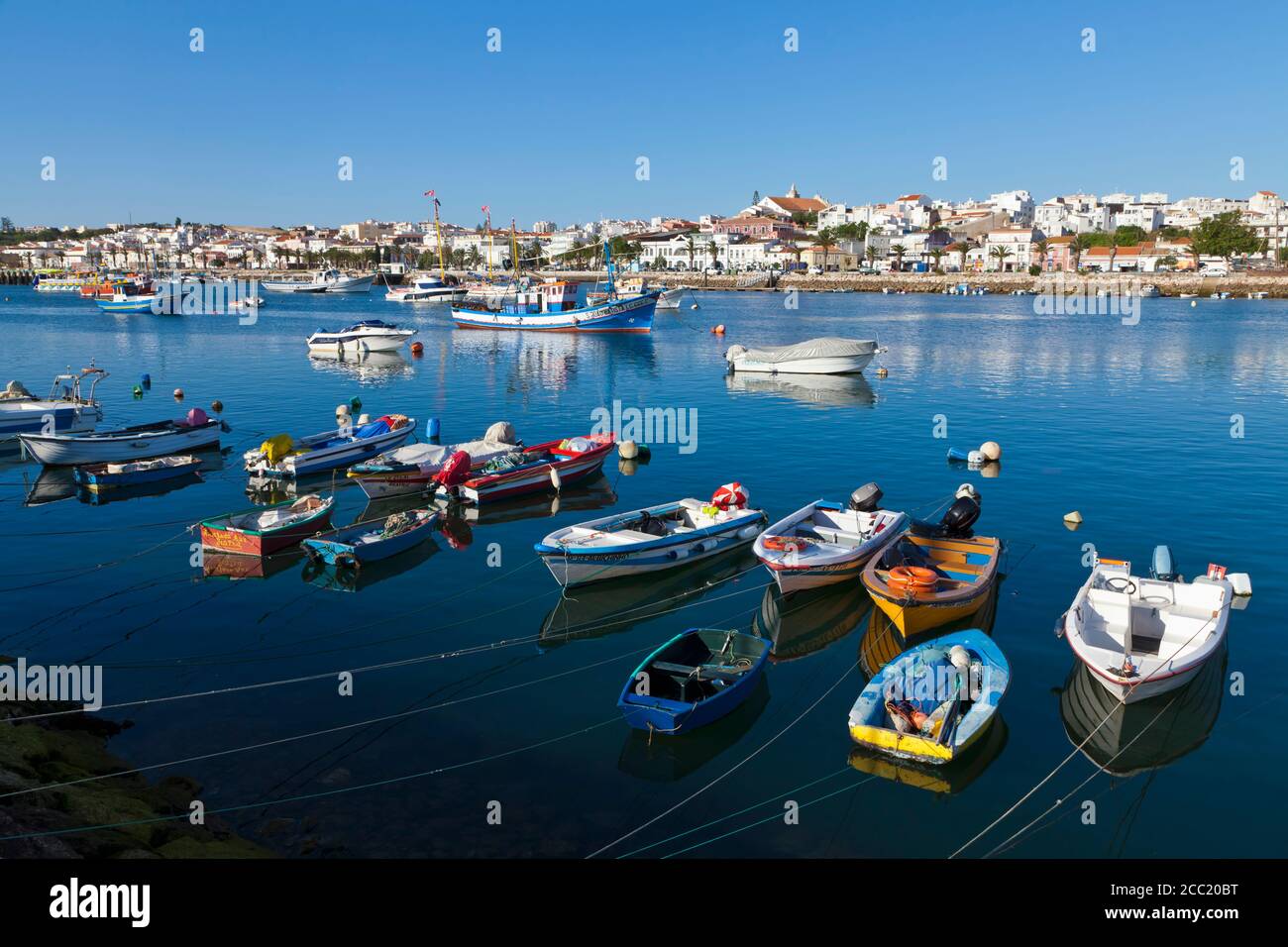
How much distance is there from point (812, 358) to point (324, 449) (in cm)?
3250

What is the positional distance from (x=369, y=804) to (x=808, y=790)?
6.08 m

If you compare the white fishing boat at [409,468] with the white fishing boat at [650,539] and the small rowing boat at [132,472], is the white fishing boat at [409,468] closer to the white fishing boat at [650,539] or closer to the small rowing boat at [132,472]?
the small rowing boat at [132,472]

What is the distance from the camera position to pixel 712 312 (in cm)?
11650

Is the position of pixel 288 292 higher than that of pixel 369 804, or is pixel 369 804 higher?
pixel 288 292

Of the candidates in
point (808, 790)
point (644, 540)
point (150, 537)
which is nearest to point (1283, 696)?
point (808, 790)

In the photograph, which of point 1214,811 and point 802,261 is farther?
point 802,261

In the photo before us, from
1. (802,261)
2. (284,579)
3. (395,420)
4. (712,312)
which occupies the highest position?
(802,261)

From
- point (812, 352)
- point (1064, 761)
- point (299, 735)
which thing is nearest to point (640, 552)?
point (299, 735)

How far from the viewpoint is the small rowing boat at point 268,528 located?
21062mm

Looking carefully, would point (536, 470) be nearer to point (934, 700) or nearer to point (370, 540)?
point (370, 540)

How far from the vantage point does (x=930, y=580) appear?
16469 millimetres

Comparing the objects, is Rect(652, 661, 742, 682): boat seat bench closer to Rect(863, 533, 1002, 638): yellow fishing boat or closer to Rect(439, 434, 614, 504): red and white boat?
Rect(863, 533, 1002, 638): yellow fishing boat

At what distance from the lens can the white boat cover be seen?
5262cm
